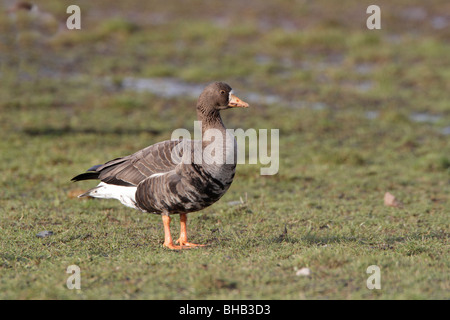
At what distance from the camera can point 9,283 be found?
5.52 metres

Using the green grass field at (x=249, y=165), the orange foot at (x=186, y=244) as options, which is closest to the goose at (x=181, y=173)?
the orange foot at (x=186, y=244)

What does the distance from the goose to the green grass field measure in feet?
1.60

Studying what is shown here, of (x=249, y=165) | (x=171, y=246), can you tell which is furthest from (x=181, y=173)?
(x=249, y=165)

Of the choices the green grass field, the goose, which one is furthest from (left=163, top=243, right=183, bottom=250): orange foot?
the green grass field

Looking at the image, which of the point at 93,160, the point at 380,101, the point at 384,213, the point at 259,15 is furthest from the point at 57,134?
the point at 259,15

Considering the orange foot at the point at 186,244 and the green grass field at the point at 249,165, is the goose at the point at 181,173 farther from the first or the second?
the green grass field at the point at 249,165

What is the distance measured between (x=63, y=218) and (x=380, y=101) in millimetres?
10657

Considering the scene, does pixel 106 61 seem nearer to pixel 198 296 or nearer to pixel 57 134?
pixel 57 134

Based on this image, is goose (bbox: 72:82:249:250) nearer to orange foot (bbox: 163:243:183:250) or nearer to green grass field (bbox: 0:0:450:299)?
orange foot (bbox: 163:243:183:250)

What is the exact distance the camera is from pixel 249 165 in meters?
11.0

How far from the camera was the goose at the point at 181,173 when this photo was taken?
6574mm

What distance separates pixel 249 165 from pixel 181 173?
4424 millimetres

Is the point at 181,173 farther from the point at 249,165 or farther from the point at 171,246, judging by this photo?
the point at 249,165

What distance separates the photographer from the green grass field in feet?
18.8
